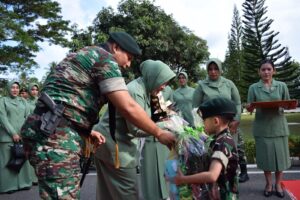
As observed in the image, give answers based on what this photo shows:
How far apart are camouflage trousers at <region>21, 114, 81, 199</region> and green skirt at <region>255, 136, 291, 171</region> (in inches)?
146

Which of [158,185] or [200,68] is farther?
[200,68]

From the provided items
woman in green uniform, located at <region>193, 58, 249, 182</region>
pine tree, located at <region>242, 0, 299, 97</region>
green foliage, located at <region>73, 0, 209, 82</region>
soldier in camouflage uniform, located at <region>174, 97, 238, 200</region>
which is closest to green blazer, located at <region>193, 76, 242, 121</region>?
woman in green uniform, located at <region>193, 58, 249, 182</region>

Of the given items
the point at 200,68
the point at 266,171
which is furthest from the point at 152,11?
the point at 266,171

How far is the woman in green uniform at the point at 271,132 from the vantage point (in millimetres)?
5297

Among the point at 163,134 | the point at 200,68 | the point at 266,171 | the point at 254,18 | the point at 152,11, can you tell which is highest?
the point at 254,18

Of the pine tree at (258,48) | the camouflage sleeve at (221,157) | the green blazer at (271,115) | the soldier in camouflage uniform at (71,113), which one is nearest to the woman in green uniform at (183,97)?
the green blazer at (271,115)

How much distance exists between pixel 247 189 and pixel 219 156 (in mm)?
3742

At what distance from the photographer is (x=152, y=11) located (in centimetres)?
1848

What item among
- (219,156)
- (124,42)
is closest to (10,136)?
(124,42)

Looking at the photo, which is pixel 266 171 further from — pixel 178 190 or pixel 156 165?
pixel 178 190

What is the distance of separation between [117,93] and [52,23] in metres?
20.2

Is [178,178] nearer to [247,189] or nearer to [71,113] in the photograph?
[71,113]

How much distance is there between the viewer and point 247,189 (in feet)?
19.2

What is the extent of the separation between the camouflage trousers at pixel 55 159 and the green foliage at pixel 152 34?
575 inches
